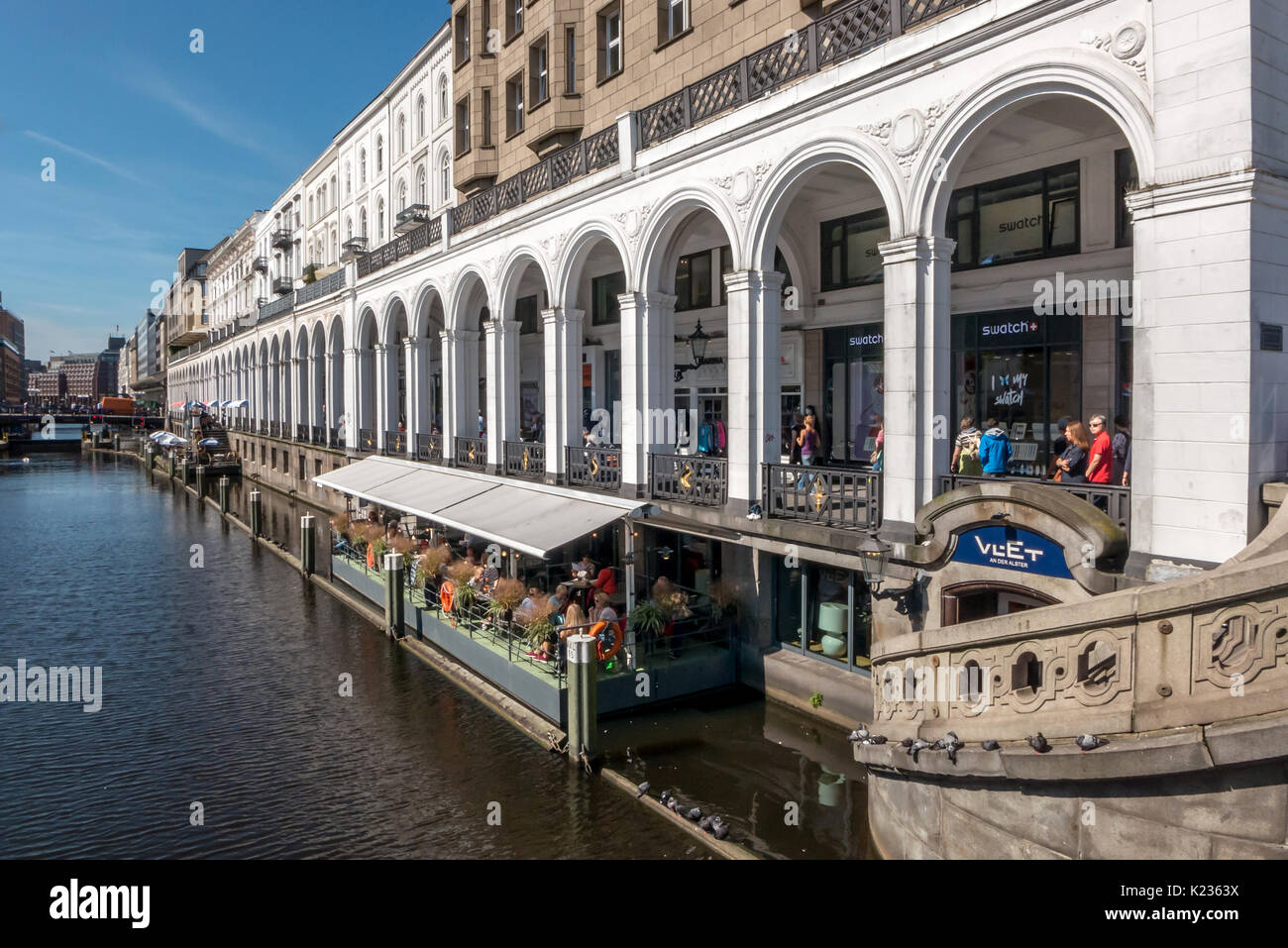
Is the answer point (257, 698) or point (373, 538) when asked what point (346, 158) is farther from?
point (257, 698)

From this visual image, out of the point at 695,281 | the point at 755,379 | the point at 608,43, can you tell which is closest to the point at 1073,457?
the point at 755,379

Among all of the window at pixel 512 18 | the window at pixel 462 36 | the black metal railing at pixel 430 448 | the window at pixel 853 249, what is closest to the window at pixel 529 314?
the black metal railing at pixel 430 448

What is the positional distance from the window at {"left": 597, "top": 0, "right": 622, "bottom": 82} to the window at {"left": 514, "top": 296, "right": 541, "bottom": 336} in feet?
36.6

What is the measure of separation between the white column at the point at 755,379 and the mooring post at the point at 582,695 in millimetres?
3927

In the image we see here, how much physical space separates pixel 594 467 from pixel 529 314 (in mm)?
14272

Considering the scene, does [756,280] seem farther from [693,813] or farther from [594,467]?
[693,813]

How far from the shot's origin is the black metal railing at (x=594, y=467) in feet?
61.7

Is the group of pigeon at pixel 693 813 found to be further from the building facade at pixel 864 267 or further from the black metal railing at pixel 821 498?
the black metal railing at pixel 821 498

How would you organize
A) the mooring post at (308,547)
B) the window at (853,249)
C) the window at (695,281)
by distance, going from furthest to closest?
the mooring post at (308,547) < the window at (695,281) < the window at (853,249)

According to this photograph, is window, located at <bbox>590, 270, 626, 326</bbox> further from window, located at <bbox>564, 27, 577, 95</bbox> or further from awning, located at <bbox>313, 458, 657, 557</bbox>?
awning, located at <bbox>313, 458, 657, 557</bbox>

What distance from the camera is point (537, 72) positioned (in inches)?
947

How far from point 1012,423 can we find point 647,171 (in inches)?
336
